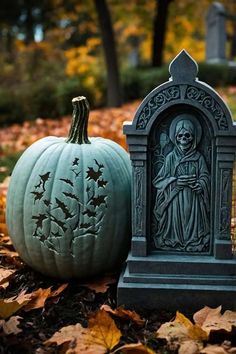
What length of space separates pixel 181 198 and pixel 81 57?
16711 millimetres

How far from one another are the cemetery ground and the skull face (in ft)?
2.84

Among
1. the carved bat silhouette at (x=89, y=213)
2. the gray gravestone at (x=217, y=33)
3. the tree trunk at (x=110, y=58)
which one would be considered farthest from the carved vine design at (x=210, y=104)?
the gray gravestone at (x=217, y=33)

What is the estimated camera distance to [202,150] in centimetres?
276

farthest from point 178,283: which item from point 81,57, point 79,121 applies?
point 81,57

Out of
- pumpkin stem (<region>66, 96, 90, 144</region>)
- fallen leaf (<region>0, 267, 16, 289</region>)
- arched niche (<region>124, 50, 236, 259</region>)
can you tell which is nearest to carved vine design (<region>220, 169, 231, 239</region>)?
arched niche (<region>124, 50, 236, 259</region>)

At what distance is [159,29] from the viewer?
53.1ft

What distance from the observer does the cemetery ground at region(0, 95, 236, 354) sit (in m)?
2.32

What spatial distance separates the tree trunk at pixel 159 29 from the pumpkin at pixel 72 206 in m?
13.4

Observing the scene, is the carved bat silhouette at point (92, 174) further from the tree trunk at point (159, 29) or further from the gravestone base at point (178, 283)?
the tree trunk at point (159, 29)

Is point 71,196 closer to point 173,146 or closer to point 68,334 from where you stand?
point 173,146

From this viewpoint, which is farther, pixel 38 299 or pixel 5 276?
pixel 5 276

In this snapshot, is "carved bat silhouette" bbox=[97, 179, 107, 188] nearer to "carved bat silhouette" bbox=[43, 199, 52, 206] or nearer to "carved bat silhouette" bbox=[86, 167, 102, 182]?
"carved bat silhouette" bbox=[86, 167, 102, 182]

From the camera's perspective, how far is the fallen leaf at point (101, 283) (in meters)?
2.97

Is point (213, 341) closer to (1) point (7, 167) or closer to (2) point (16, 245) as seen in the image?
(2) point (16, 245)
